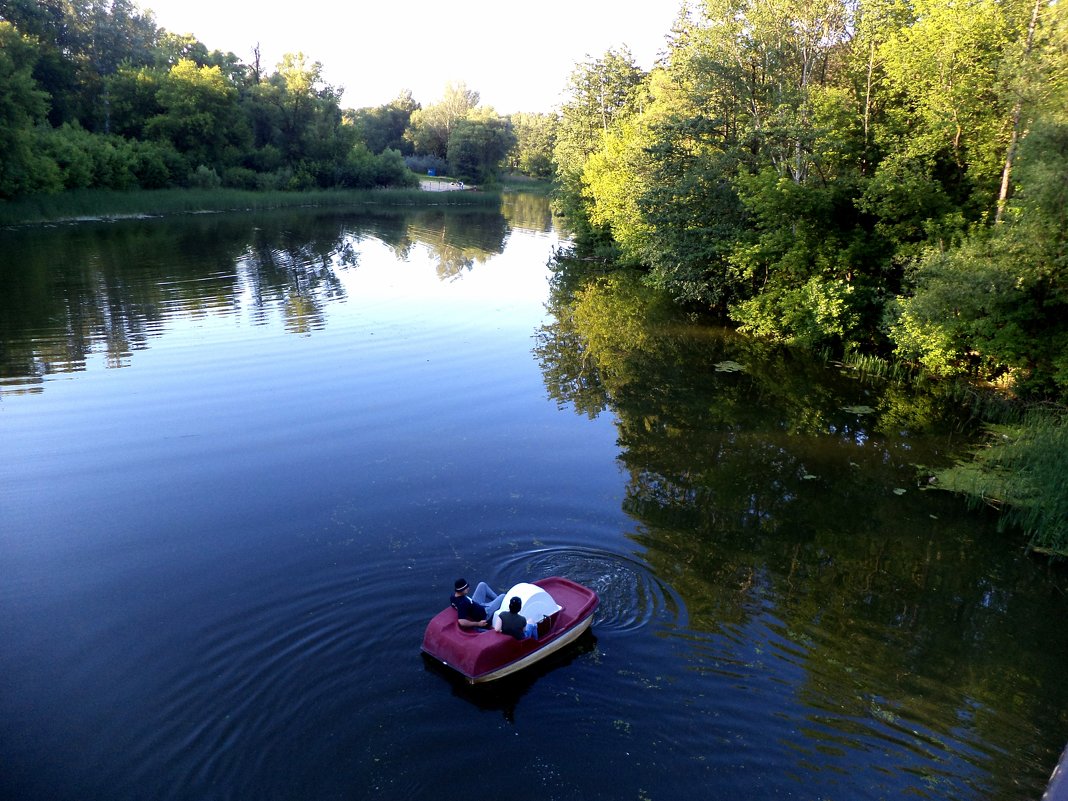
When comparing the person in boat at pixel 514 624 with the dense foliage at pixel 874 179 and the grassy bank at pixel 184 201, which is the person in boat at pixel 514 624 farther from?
the grassy bank at pixel 184 201

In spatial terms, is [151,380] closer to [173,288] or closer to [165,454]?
[165,454]

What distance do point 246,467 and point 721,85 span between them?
2183cm

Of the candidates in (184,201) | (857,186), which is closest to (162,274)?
(857,186)

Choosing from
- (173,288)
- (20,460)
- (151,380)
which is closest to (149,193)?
(173,288)

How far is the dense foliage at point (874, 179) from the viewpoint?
15977mm

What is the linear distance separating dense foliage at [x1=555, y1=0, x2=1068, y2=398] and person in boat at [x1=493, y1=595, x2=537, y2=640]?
12819 mm

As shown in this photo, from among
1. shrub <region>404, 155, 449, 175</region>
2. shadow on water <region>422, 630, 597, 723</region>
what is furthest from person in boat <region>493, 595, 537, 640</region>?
shrub <region>404, 155, 449, 175</region>

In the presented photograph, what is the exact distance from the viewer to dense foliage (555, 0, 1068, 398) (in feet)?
52.4

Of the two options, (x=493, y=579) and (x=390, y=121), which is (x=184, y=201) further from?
(x=390, y=121)

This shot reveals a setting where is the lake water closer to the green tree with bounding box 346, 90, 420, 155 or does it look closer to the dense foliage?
the dense foliage

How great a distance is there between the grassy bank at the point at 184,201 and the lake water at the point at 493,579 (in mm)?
32701

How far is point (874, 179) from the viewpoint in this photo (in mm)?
20234

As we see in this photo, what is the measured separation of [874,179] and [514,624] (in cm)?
1757

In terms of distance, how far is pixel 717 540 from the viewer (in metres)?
11.7
